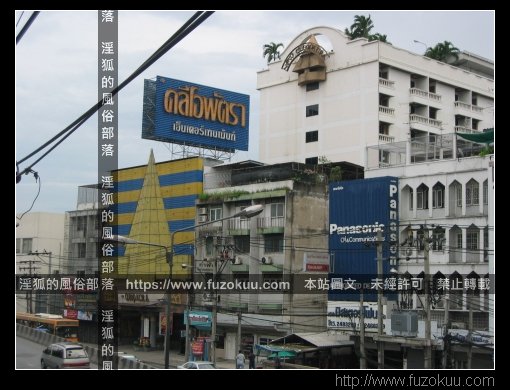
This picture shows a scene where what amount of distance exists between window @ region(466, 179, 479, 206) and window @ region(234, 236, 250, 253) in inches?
540

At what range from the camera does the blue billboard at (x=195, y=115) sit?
47.3 metres

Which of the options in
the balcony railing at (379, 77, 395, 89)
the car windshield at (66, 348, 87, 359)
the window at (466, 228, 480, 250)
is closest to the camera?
the car windshield at (66, 348, 87, 359)

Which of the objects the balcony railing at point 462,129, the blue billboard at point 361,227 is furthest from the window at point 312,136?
the blue billboard at point 361,227

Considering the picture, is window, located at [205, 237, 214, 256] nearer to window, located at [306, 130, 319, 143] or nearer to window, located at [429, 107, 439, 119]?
window, located at [306, 130, 319, 143]

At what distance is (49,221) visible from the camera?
204ft

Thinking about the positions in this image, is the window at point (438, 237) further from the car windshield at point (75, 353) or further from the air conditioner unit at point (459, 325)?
the car windshield at point (75, 353)

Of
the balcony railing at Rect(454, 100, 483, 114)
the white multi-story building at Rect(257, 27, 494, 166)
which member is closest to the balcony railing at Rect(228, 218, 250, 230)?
the white multi-story building at Rect(257, 27, 494, 166)

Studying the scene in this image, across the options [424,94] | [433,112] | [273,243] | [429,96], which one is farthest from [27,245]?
[429,96]

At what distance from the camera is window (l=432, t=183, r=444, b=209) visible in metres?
34.5

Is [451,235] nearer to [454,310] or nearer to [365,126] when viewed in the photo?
[454,310]

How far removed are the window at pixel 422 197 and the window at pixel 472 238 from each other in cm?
260

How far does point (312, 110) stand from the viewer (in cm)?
5366

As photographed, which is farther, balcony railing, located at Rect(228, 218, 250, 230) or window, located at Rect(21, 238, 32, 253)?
window, located at Rect(21, 238, 32, 253)

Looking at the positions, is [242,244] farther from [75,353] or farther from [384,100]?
[75,353]
